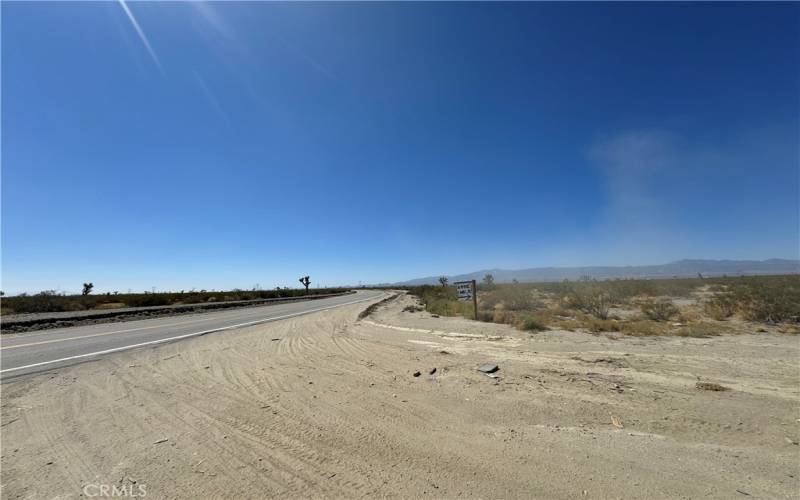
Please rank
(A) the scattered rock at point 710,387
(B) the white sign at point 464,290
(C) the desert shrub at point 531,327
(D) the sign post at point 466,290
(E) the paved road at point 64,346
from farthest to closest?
(B) the white sign at point 464,290
(D) the sign post at point 466,290
(C) the desert shrub at point 531,327
(E) the paved road at point 64,346
(A) the scattered rock at point 710,387

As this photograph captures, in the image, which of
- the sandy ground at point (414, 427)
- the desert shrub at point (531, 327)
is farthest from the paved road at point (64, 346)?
the desert shrub at point (531, 327)

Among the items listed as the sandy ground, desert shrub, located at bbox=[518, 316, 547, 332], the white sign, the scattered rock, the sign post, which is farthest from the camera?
the white sign

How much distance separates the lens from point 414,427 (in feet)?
12.6

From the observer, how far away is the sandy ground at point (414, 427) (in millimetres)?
2803

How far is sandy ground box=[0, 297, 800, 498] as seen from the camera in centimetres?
280

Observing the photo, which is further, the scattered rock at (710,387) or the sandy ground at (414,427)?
the scattered rock at (710,387)

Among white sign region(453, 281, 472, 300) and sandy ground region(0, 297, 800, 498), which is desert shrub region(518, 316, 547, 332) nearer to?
sandy ground region(0, 297, 800, 498)

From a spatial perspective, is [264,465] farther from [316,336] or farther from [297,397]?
[316,336]

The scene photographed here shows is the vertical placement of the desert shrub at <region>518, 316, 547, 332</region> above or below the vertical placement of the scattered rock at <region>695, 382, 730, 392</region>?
above

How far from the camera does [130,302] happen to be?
31.0m

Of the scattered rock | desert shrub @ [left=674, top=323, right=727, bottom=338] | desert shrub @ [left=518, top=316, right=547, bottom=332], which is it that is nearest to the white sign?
desert shrub @ [left=518, top=316, right=547, bottom=332]

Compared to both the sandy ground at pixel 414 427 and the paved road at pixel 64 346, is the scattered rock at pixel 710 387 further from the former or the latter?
the paved road at pixel 64 346

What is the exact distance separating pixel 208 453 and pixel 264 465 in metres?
0.73

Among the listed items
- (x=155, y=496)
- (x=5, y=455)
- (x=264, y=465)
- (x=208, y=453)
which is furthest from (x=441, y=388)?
(x=5, y=455)
